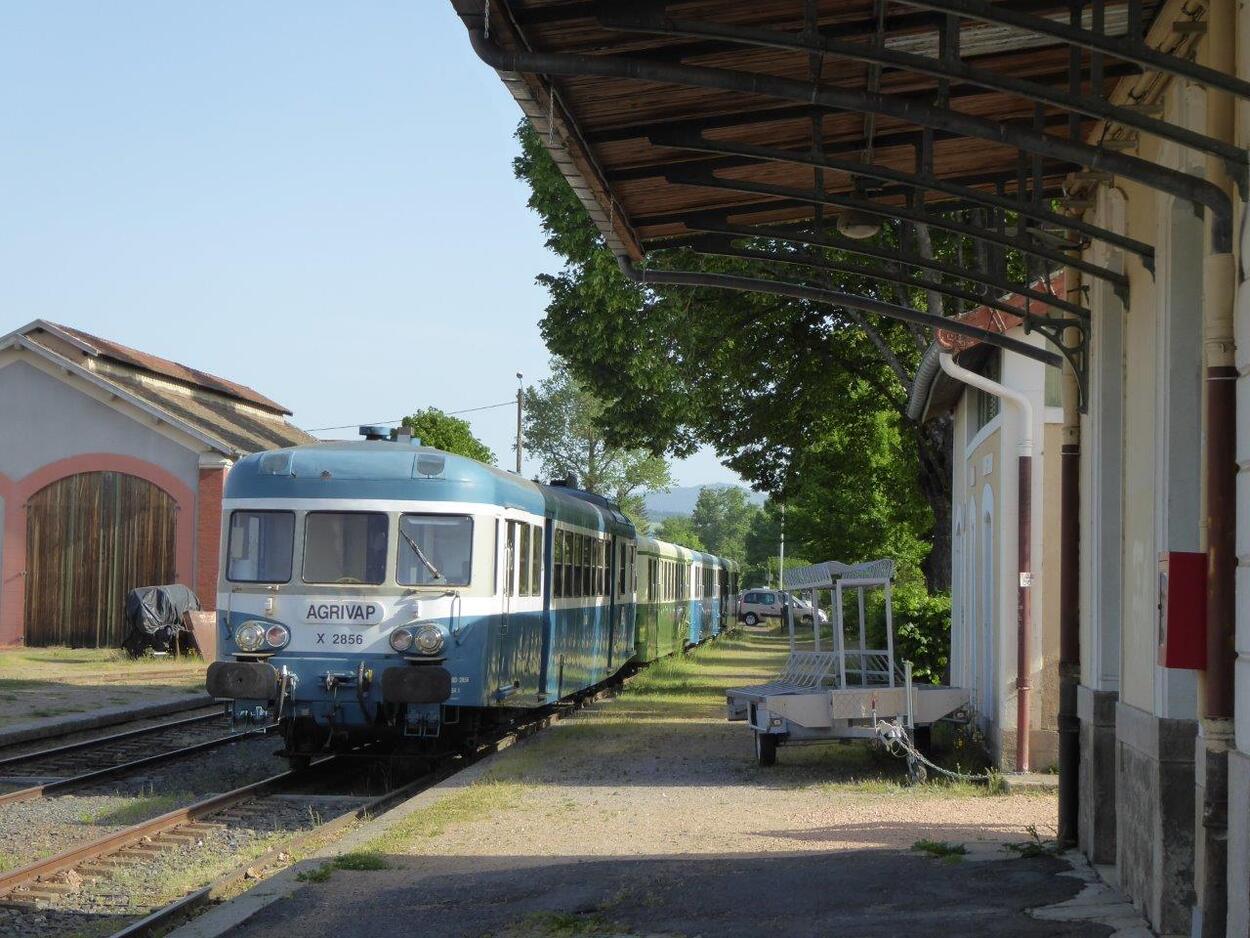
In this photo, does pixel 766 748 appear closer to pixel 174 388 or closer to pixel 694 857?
Result: pixel 694 857

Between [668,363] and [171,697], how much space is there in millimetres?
10916

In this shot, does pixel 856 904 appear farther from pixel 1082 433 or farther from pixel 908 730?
pixel 908 730

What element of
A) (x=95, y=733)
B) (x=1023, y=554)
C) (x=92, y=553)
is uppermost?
(x=92, y=553)

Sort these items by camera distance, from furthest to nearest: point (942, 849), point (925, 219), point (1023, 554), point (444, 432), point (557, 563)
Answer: point (444, 432)
point (557, 563)
point (1023, 554)
point (942, 849)
point (925, 219)

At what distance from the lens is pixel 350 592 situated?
45.0ft

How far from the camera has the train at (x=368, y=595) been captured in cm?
1347

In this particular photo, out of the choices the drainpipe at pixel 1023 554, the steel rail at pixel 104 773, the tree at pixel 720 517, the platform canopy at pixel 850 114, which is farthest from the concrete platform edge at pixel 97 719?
the tree at pixel 720 517

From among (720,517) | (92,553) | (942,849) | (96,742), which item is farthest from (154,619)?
(720,517)

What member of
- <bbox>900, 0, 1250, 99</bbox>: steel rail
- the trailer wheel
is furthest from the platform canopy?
the trailer wheel

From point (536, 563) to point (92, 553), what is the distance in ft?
65.8

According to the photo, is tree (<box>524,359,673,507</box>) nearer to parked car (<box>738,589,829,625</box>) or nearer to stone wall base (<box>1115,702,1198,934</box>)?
parked car (<box>738,589,829,625</box>)

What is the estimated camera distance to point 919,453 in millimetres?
24469

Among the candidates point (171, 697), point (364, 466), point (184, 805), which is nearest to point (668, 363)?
point (171, 697)

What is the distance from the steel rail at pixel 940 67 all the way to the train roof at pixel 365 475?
28.3 feet
